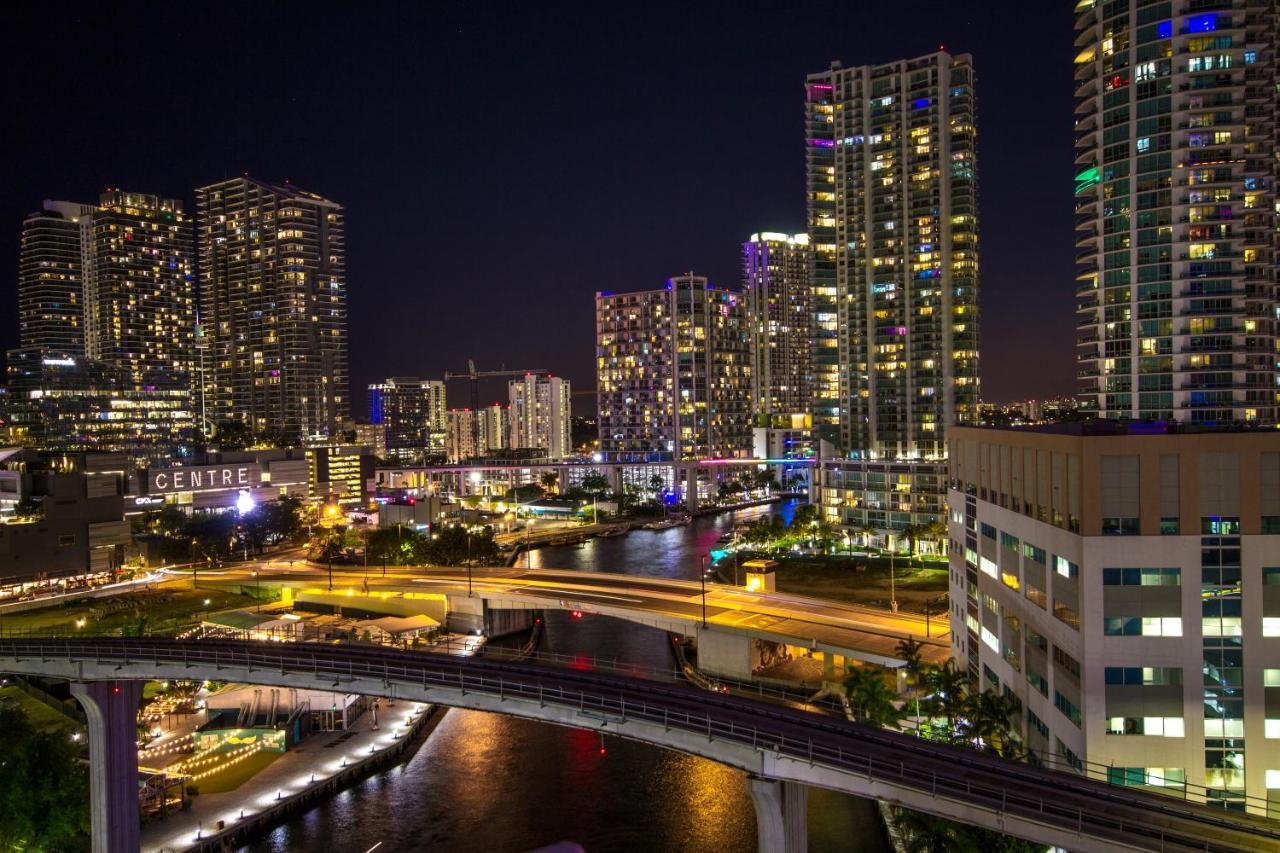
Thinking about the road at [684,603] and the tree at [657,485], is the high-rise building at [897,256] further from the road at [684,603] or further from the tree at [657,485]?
the tree at [657,485]

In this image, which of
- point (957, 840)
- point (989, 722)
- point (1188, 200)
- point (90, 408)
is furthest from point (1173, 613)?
point (90, 408)

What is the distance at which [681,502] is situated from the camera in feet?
509

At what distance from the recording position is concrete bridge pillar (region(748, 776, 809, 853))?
25688 mm

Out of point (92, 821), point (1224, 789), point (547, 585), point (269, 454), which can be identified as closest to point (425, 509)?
point (269, 454)

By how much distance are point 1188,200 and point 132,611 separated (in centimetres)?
8283

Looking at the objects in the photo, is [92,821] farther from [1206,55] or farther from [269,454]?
[269,454]

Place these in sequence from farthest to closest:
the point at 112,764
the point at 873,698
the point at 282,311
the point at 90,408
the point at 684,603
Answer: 1. the point at 282,311
2. the point at 90,408
3. the point at 684,603
4. the point at 873,698
5. the point at 112,764

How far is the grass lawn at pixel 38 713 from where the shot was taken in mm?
46438

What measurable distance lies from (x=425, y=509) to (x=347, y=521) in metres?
20.6

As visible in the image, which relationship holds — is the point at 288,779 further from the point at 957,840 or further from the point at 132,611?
the point at 132,611

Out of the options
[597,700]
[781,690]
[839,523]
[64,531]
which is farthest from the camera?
[839,523]

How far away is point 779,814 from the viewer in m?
25.8

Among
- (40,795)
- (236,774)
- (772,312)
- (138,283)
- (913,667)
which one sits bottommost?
(236,774)

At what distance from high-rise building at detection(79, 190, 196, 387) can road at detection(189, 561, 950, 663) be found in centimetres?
11643
